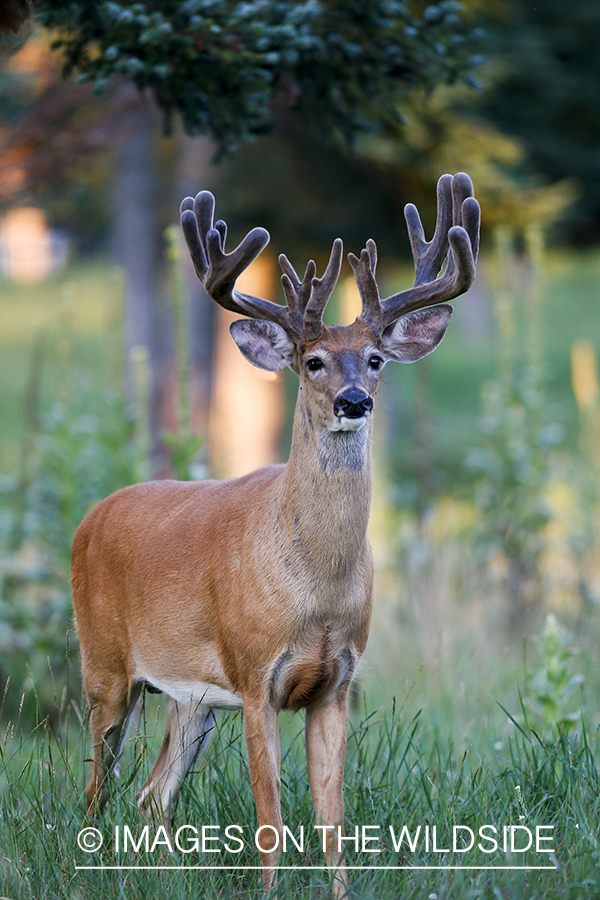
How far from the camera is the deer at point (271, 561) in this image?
11.2ft

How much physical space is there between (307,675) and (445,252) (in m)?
1.62

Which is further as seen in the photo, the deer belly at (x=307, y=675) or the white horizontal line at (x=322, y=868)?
the deer belly at (x=307, y=675)

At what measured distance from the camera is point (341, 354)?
353 centimetres

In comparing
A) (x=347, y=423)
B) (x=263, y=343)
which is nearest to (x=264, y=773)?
(x=347, y=423)

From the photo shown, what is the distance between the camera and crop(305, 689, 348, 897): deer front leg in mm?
→ 3477

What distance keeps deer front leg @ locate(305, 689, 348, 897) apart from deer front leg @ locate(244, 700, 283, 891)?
0.16m

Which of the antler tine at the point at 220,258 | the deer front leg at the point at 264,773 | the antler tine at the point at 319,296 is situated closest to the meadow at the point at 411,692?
the deer front leg at the point at 264,773

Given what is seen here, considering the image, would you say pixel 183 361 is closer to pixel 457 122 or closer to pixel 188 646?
pixel 188 646

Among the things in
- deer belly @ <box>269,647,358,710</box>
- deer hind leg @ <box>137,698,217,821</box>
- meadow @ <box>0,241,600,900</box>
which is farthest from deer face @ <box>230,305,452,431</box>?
deer hind leg @ <box>137,698,217,821</box>

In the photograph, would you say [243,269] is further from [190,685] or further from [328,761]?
[328,761]

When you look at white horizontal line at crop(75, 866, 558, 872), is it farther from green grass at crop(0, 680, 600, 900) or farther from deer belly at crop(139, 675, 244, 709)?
deer belly at crop(139, 675, 244, 709)

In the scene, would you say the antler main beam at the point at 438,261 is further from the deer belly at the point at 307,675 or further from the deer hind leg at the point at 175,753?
the deer hind leg at the point at 175,753

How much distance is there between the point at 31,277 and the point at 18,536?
101 feet

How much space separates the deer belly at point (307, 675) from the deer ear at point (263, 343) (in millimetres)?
986
